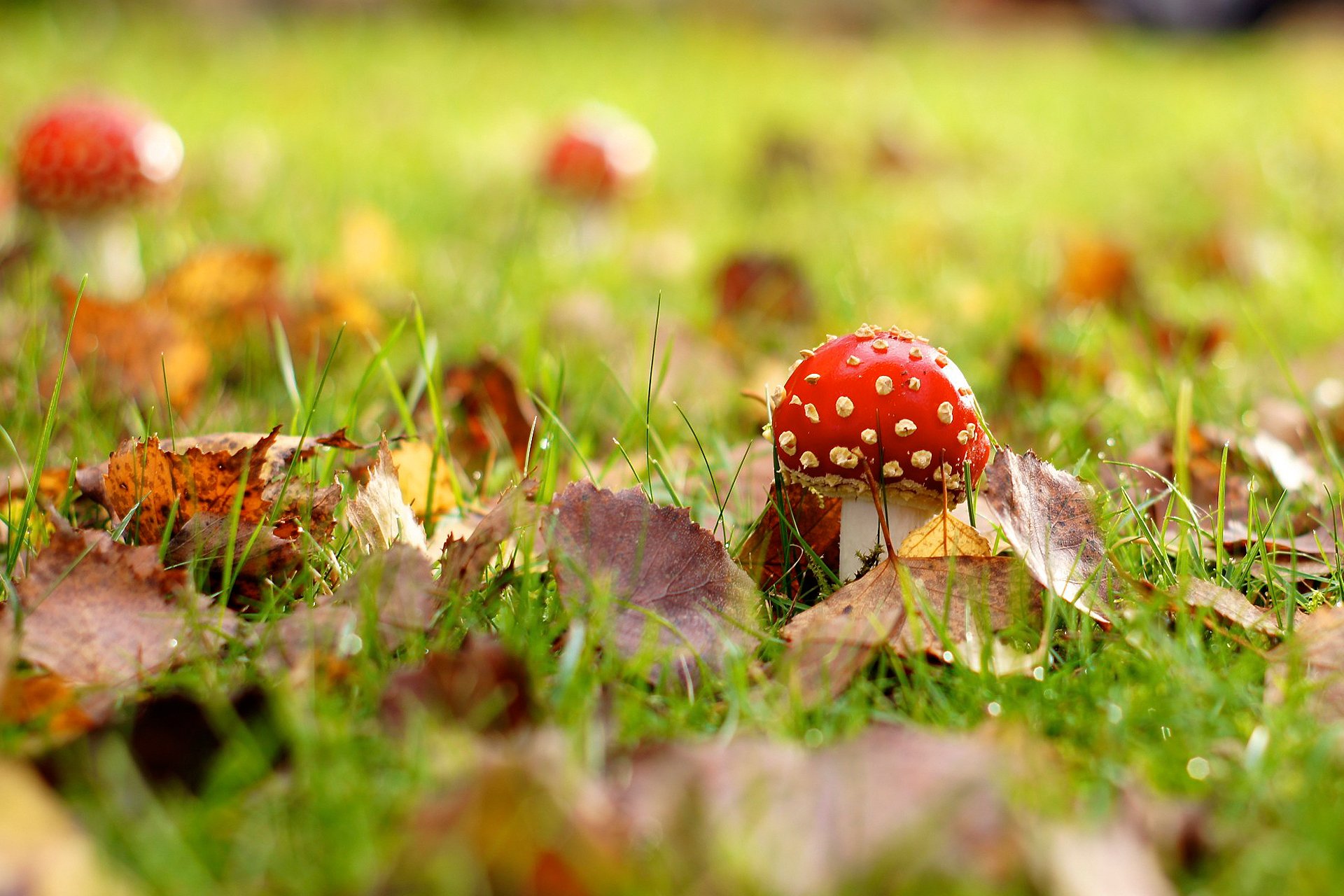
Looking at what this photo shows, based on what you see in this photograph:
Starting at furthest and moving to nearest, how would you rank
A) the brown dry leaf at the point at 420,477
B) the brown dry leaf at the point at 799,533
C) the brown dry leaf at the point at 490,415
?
the brown dry leaf at the point at 490,415, the brown dry leaf at the point at 420,477, the brown dry leaf at the point at 799,533

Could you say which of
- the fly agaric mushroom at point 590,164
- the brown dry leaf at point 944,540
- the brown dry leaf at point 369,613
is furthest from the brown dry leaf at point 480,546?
the fly agaric mushroom at point 590,164

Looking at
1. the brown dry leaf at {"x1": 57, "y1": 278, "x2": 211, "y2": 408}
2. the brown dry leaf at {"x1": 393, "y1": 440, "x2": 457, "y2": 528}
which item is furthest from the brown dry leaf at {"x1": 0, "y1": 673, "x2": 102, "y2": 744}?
the brown dry leaf at {"x1": 57, "y1": 278, "x2": 211, "y2": 408}

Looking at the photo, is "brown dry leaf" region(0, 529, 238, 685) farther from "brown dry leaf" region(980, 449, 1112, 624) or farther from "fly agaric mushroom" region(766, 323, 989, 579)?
"brown dry leaf" region(980, 449, 1112, 624)

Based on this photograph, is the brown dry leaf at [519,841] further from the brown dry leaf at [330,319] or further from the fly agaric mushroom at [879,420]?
the brown dry leaf at [330,319]

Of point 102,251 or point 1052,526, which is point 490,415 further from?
point 102,251

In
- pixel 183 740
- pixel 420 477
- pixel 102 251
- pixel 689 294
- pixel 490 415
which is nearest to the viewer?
pixel 183 740

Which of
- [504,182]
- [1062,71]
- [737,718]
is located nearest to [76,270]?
[504,182]

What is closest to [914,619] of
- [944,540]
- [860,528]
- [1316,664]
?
[944,540]
